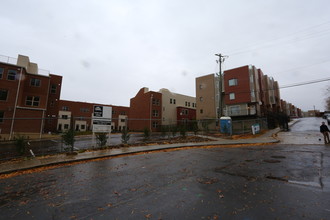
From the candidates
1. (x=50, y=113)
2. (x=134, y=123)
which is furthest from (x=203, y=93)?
(x=50, y=113)

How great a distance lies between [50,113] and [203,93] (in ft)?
118

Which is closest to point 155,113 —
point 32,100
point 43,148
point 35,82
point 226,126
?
point 226,126

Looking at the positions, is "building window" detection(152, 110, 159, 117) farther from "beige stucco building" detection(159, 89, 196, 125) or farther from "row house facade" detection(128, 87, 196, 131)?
"beige stucco building" detection(159, 89, 196, 125)

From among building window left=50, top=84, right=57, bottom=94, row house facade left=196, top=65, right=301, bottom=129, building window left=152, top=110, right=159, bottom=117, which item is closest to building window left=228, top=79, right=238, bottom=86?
row house facade left=196, top=65, right=301, bottom=129

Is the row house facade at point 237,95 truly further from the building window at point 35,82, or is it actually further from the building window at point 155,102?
the building window at point 35,82

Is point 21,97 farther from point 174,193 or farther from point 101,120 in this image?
point 174,193

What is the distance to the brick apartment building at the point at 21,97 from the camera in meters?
22.2

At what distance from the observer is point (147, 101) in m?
42.0

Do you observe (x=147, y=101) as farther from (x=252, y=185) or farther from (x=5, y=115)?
(x=252, y=185)

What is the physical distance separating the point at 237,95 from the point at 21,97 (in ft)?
131

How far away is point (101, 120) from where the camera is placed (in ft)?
38.3

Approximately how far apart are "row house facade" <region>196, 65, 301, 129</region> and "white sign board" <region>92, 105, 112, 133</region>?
2333 centimetres

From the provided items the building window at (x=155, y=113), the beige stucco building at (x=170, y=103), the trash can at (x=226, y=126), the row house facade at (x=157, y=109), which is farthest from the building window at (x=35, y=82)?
the trash can at (x=226, y=126)

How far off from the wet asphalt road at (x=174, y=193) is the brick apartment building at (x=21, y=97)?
20.3 m
